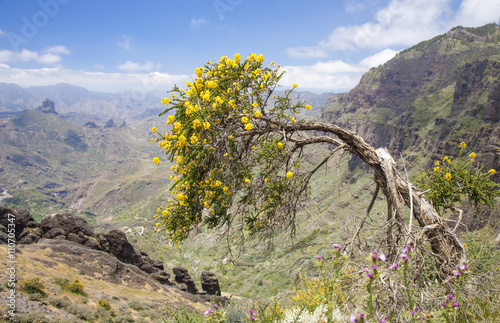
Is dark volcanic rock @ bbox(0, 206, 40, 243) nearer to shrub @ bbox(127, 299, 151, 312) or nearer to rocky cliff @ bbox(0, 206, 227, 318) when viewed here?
rocky cliff @ bbox(0, 206, 227, 318)

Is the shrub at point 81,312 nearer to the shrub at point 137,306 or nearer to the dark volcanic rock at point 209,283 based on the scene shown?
the shrub at point 137,306

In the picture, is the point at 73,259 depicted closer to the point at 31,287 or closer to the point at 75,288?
the point at 75,288

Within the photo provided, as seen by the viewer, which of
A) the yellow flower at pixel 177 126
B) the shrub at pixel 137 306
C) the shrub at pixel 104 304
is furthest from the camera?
the shrub at pixel 137 306

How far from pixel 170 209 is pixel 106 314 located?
22.8 metres

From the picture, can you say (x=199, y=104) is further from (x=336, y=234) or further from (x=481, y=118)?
(x=481, y=118)

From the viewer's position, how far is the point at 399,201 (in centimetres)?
494

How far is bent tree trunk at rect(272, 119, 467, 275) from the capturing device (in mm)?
4449

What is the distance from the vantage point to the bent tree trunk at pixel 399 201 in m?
4.45

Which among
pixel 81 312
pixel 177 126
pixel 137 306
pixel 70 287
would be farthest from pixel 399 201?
pixel 137 306

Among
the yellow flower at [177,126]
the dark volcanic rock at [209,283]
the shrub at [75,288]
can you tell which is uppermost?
the yellow flower at [177,126]

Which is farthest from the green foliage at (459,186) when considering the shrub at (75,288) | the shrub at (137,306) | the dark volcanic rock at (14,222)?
the dark volcanic rock at (14,222)

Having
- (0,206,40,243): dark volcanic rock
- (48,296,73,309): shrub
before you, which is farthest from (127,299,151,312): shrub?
(0,206,40,243): dark volcanic rock

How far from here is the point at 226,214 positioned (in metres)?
5.27

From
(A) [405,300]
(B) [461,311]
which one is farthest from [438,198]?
(A) [405,300]
